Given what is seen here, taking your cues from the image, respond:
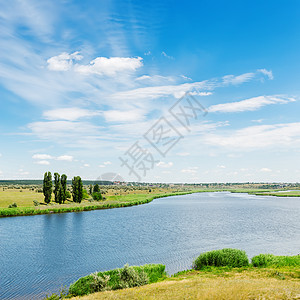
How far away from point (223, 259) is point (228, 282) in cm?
825

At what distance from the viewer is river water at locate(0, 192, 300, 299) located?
24.1 meters

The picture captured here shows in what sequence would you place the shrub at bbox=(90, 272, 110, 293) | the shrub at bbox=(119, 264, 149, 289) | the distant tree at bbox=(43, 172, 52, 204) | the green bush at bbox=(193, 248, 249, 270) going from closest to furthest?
1. the shrub at bbox=(90, 272, 110, 293)
2. the shrub at bbox=(119, 264, 149, 289)
3. the green bush at bbox=(193, 248, 249, 270)
4. the distant tree at bbox=(43, 172, 52, 204)

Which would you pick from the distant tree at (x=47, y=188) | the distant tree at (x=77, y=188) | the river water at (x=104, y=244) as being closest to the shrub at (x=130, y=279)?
the river water at (x=104, y=244)

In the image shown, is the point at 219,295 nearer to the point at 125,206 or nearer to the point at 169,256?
the point at 169,256

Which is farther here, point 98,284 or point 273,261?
point 273,261

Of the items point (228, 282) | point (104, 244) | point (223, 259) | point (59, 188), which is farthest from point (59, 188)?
point (228, 282)

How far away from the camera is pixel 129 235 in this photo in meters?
42.1

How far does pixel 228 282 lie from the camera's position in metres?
15.8

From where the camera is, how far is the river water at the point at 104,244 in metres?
24.1

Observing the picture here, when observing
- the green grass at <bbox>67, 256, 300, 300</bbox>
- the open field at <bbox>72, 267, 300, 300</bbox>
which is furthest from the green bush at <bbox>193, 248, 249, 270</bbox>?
the open field at <bbox>72, 267, 300, 300</bbox>

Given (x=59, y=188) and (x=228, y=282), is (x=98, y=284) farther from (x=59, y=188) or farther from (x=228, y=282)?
(x=59, y=188)

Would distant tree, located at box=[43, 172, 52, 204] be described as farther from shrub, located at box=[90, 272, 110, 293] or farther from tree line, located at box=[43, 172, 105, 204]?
shrub, located at box=[90, 272, 110, 293]

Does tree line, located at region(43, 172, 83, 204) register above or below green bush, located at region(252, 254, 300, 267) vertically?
above

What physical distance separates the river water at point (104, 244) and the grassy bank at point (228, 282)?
175 inches
